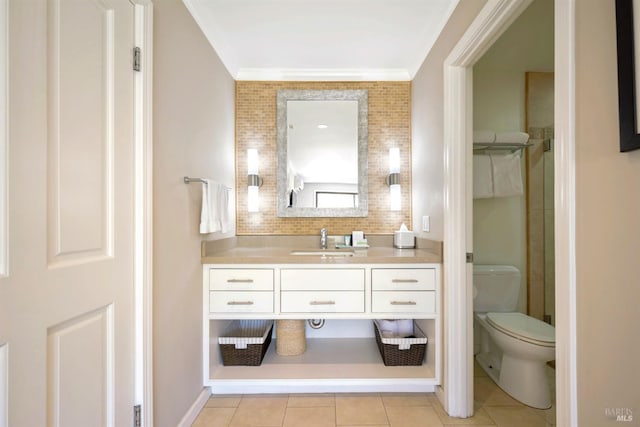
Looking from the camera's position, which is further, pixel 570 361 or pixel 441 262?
pixel 441 262

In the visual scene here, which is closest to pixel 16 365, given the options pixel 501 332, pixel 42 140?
pixel 42 140

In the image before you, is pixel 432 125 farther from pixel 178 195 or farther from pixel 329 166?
pixel 178 195

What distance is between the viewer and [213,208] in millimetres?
1606

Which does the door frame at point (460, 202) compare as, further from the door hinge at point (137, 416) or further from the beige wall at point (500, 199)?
the door hinge at point (137, 416)

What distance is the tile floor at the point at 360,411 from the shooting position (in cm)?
152

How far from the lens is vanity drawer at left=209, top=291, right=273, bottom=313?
1.66 meters

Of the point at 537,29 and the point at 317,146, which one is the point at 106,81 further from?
the point at 537,29

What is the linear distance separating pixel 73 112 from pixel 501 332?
7.74 ft

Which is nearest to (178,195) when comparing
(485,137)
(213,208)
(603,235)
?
(213,208)

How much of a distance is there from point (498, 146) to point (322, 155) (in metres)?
1.34

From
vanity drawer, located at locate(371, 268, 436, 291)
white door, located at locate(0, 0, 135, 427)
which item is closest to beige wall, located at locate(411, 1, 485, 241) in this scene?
vanity drawer, located at locate(371, 268, 436, 291)

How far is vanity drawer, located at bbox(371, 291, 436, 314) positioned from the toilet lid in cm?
51

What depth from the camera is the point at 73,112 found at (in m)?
0.86

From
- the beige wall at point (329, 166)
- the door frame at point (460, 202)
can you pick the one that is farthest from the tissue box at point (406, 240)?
the door frame at point (460, 202)
